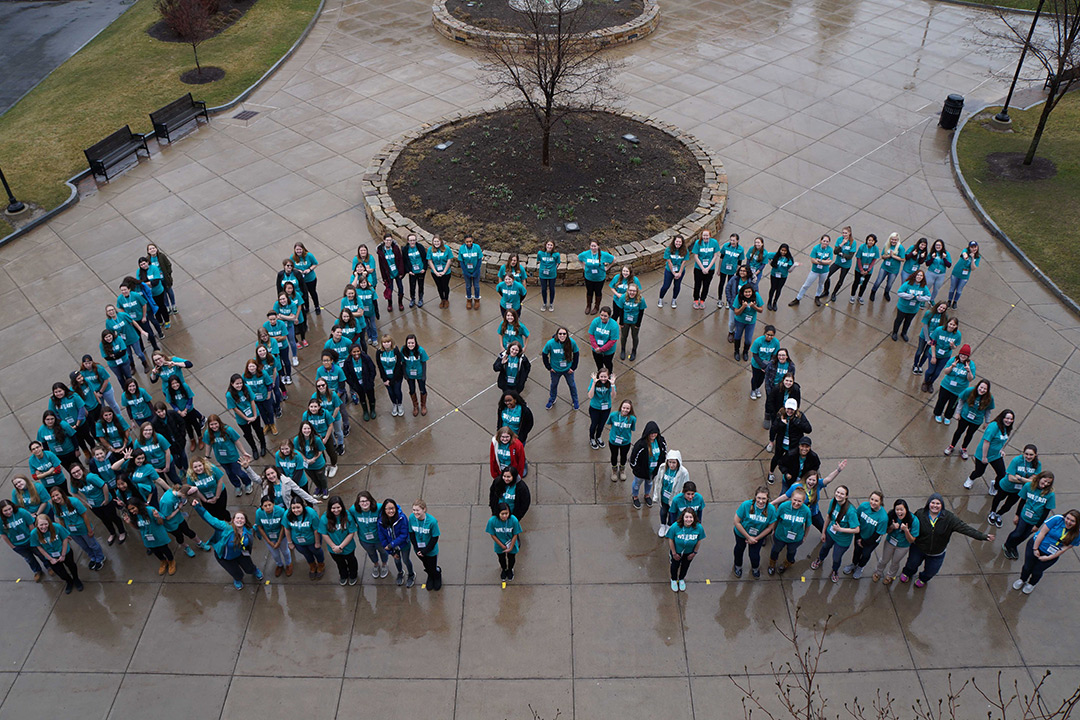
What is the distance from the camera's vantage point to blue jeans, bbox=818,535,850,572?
27.7 feet

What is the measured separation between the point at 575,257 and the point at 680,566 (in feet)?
23.0

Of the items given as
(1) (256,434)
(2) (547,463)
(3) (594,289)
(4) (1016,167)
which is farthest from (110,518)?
(4) (1016,167)

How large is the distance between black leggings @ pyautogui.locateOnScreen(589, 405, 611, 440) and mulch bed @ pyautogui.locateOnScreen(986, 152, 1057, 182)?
12.7 m

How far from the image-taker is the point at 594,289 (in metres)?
13.1

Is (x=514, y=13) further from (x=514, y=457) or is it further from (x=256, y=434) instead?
(x=514, y=457)

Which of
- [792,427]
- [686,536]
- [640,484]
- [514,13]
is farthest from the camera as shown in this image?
[514,13]

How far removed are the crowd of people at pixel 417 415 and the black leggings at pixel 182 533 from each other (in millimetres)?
32

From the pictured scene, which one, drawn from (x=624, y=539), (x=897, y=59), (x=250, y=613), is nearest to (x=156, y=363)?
(x=250, y=613)

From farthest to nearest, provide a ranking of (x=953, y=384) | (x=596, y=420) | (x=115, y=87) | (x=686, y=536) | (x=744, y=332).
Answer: (x=115, y=87), (x=744, y=332), (x=953, y=384), (x=596, y=420), (x=686, y=536)

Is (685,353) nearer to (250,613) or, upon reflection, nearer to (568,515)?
(568,515)

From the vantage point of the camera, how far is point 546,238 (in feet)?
47.4

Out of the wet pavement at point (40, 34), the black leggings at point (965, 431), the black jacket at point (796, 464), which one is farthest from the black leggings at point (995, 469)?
the wet pavement at point (40, 34)

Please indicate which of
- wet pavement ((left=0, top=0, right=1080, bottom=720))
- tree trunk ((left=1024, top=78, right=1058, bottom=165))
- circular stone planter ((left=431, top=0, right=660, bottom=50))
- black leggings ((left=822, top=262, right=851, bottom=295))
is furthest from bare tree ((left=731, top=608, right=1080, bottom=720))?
circular stone planter ((left=431, top=0, right=660, bottom=50))

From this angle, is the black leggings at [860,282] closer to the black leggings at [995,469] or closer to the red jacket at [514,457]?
the black leggings at [995,469]
